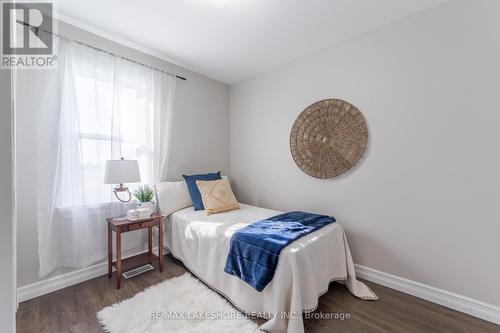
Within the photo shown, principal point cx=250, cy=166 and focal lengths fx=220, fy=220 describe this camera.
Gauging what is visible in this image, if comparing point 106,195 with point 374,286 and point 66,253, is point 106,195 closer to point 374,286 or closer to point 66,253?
point 66,253

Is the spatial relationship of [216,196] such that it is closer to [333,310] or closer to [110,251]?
[110,251]

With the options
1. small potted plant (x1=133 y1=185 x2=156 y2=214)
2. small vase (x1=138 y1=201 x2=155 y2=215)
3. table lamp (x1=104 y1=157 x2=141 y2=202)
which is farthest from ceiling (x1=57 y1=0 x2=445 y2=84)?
small vase (x1=138 y1=201 x2=155 y2=215)

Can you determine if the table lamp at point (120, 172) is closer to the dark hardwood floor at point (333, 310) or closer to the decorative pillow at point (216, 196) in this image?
the decorative pillow at point (216, 196)

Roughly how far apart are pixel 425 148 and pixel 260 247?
1.70 metres

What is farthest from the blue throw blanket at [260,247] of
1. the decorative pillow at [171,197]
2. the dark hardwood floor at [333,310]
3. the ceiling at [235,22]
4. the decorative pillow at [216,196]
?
the ceiling at [235,22]

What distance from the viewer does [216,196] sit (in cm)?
269

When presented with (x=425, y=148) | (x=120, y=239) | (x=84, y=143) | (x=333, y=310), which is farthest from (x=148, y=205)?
(x=425, y=148)

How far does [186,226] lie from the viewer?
2.38 meters

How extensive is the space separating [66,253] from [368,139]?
3185 millimetres

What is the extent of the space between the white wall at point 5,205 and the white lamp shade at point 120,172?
150cm

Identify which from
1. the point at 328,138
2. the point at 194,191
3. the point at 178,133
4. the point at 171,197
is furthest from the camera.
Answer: the point at 178,133

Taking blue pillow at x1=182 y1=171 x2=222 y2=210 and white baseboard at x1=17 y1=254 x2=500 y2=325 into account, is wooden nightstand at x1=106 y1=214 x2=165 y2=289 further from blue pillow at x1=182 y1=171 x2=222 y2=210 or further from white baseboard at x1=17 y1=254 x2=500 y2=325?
blue pillow at x1=182 y1=171 x2=222 y2=210

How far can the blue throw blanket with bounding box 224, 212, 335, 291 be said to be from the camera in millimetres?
1596

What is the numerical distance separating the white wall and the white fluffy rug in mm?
1172
